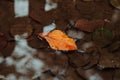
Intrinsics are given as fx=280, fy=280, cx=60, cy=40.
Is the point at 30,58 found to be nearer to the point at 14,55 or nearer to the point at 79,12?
the point at 14,55

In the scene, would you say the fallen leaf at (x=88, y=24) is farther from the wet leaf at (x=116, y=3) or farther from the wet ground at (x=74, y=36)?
the wet leaf at (x=116, y=3)

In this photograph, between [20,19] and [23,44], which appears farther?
[20,19]

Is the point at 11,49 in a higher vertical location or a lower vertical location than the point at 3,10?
lower

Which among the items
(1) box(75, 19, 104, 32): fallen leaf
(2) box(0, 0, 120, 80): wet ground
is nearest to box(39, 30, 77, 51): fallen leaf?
(2) box(0, 0, 120, 80): wet ground

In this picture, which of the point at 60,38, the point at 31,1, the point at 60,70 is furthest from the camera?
the point at 31,1

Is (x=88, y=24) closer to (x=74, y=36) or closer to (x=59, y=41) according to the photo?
(x=74, y=36)

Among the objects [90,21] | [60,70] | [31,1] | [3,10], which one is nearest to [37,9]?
[31,1]
